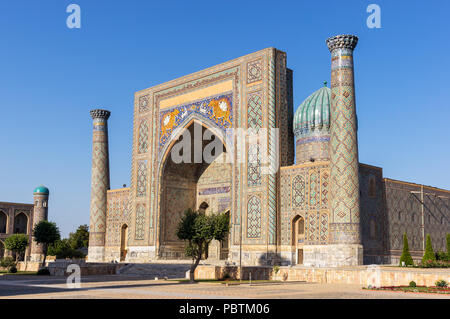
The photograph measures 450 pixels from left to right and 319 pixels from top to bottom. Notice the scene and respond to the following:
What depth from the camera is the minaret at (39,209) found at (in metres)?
39.8

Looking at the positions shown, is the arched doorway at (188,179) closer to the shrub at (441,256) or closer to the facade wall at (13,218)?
the shrub at (441,256)

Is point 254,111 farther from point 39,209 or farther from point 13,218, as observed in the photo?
point 13,218

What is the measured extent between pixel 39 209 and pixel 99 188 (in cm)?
1262

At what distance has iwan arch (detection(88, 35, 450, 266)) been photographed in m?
19.3

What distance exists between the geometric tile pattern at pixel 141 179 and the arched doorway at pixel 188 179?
1.36m

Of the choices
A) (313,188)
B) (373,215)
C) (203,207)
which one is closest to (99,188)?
(203,207)

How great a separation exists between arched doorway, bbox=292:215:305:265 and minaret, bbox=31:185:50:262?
24.7 meters

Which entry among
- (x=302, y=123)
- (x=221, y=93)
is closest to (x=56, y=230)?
(x=221, y=93)

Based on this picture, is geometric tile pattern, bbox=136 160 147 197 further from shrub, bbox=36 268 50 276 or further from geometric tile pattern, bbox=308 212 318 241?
geometric tile pattern, bbox=308 212 318 241

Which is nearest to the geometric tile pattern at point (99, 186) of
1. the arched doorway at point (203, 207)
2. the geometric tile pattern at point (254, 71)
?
the arched doorway at point (203, 207)

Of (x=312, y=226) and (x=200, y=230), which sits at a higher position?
(x=312, y=226)

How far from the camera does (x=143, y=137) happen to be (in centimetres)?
2789

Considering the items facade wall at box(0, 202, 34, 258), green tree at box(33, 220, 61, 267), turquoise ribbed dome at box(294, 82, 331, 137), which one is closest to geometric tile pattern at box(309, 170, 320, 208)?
turquoise ribbed dome at box(294, 82, 331, 137)
